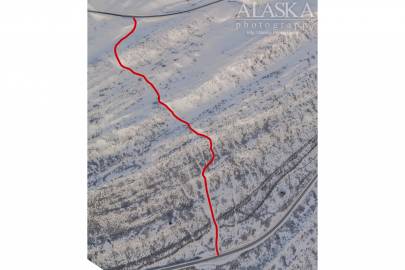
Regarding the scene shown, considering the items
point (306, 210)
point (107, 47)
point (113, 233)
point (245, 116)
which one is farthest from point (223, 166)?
point (107, 47)

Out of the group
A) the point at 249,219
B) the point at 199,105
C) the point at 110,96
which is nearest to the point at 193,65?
the point at 199,105

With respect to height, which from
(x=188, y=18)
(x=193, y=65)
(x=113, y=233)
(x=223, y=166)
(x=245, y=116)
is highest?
(x=188, y=18)

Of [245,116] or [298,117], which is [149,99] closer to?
[245,116]

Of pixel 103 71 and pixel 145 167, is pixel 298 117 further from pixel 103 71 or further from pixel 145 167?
pixel 103 71

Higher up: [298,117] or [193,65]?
[193,65]

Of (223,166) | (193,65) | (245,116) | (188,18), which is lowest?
(223,166)

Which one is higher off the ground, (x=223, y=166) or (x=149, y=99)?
(x=149, y=99)
